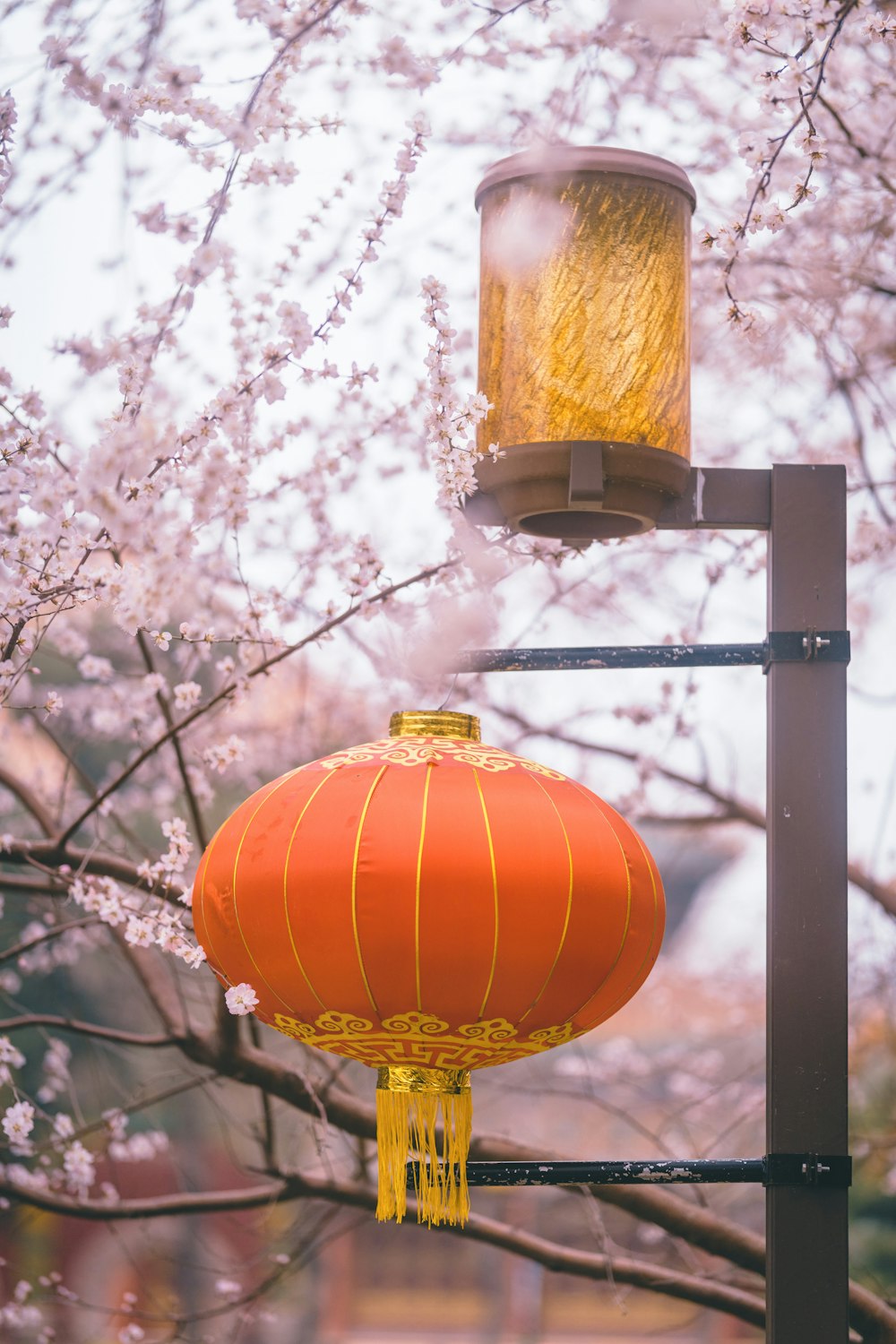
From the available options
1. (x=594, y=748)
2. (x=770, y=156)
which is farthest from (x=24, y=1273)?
(x=770, y=156)

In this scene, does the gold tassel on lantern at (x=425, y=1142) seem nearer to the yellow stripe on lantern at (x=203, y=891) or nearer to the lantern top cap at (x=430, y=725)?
the yellow stripe on lantern at (x=203, y=891)

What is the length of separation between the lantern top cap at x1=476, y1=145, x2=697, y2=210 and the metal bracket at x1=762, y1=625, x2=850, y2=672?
2.62 feet

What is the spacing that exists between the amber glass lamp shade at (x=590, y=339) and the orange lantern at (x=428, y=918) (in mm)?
486

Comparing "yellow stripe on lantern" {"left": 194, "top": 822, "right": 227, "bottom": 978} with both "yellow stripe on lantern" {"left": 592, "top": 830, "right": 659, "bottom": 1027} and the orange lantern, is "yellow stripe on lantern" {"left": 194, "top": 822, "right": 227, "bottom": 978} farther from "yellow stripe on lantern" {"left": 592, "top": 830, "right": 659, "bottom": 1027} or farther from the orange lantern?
"yellow stripe on lantern" {"left": 592, "top": 830, "right": 659, "bottom": 1027}

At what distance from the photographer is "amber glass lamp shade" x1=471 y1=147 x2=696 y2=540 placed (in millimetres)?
2189

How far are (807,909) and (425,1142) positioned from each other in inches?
29.0

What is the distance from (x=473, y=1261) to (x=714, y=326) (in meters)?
9.78

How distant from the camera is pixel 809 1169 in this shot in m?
2.13

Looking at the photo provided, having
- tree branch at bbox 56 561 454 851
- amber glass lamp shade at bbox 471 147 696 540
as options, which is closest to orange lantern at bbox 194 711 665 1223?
amber glass lamp shade at bbox 471 147 696 540

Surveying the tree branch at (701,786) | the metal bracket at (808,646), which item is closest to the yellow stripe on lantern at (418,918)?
the metal bracket at (808,646)

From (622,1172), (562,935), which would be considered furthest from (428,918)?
(622,1172)

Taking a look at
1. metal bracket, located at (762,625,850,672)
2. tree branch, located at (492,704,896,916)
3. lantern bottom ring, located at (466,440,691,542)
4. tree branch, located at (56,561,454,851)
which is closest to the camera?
lantern bottom ring, located at (466,440,691,542)

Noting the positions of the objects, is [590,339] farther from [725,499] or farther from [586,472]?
[725,499]

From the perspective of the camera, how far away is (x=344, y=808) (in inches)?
76.6
